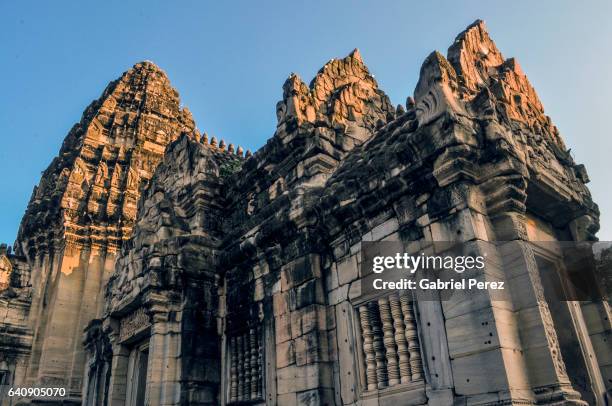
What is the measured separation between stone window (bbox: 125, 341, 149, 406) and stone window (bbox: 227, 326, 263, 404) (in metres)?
2.33

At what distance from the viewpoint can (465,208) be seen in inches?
238

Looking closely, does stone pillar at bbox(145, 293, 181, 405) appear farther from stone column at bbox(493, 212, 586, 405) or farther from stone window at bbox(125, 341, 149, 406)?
stone column at bbox(493, 212, 586, 405)

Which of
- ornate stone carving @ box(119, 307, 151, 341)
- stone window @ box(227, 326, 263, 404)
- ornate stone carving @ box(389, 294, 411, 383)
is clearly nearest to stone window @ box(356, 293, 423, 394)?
ornate stone carving @ box(389, 294, 411, 383)

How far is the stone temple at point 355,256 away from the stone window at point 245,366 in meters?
0.04

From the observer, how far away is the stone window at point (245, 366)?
867 cm

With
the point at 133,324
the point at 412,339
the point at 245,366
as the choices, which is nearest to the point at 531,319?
the point at 412,339

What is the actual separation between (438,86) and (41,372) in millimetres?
18303

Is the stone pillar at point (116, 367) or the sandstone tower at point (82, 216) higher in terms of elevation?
the sandstone tower at point (82, 216)

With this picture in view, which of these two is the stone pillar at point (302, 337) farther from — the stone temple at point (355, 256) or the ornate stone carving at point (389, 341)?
the ornate stone carving at point (389, 341)

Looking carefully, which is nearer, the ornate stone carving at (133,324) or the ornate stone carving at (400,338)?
the ornate stone carving at (400,338)

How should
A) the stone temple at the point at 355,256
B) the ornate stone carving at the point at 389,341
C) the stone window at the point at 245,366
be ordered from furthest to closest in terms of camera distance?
the stone window at the point at 245,366 → the ornate stone carving at the point at 389,341 → the stone temple at the point at 355,256

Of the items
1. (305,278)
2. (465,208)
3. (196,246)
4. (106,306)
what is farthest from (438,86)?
(106,306)

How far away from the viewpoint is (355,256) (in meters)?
7.65

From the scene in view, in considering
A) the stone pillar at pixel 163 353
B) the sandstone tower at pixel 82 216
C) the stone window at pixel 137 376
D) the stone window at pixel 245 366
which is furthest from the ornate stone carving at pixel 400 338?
the sandstone tower at pixel 82 216
